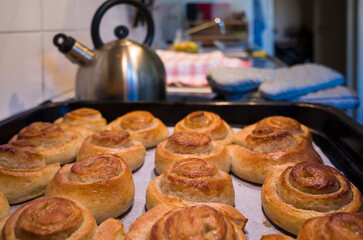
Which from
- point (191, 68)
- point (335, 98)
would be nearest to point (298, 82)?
point (335, 98)

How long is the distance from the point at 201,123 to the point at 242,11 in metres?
8.05

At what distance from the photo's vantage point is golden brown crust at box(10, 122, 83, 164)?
44.8 inches

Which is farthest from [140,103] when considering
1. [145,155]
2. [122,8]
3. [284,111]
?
[122,8]

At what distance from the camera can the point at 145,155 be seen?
1279 mm

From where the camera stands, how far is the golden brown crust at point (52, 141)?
3.74ft

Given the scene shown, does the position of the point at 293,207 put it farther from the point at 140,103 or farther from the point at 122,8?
the point at 122,8

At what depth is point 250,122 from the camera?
147cm

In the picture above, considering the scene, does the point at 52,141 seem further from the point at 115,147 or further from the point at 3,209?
the point at 3,209

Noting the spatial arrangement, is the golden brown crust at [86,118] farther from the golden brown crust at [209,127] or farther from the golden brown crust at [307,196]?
the golden brown crust at [307,196]

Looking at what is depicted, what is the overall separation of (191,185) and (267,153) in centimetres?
35

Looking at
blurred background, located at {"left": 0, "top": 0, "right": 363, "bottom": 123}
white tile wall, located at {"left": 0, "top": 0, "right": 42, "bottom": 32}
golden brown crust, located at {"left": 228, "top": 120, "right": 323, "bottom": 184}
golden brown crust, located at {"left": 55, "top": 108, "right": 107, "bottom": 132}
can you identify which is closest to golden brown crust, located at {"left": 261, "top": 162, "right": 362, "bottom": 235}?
golden brown crust, located at {"left": 228, "top": 120, "right": 323, "bottom": 184}

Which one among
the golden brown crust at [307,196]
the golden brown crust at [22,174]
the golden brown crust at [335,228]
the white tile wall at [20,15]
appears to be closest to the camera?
the golden brown crust at [335,228]

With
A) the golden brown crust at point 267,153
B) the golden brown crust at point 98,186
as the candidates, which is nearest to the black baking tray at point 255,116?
the golden brown crust at point 267,153

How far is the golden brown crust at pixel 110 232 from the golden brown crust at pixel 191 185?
15 centimetres
